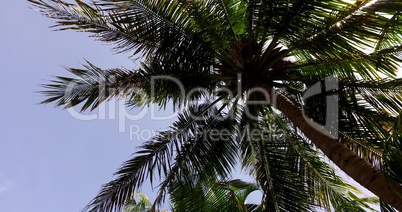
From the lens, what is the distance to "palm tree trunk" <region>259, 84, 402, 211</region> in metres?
3.87

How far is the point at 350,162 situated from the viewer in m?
4.45

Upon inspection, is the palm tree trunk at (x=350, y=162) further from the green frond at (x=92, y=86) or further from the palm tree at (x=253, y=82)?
the green frond at (x=92, y=86)

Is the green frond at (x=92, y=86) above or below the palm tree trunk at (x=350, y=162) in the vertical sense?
above

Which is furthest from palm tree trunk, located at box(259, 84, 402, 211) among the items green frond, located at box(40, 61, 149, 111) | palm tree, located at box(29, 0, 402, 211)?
green frond, located at box(40, 61, 149, 111)

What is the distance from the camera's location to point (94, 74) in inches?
253

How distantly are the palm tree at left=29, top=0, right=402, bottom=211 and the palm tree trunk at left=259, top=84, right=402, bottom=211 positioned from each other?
3 centimetres

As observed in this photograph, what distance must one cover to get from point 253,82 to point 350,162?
86.9 inches

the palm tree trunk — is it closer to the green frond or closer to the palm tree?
the palm tree

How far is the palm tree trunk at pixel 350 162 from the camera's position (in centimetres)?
387

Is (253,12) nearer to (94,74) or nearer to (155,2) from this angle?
(155,2)

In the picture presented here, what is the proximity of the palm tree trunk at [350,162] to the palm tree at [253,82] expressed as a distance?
3 centimetres

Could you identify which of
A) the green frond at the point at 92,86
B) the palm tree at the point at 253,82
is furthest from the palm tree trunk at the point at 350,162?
the green frond at the point at 92,86

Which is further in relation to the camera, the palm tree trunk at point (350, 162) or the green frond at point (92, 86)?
the green frond at point (92, 86)

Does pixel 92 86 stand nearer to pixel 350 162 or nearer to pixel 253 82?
pixel 253 82
